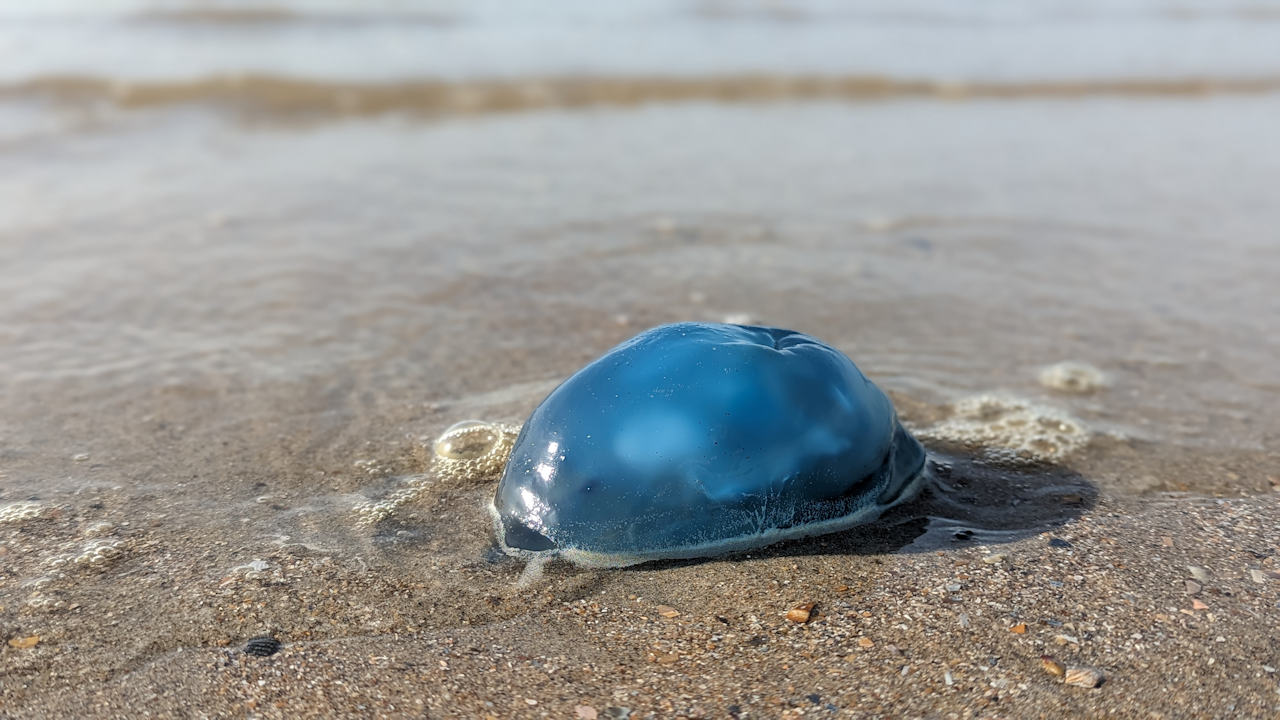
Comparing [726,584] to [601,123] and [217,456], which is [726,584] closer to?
[217,456]

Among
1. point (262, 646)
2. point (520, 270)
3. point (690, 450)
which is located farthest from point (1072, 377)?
point (262, 646)

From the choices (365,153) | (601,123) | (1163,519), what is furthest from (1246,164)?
(365,153)

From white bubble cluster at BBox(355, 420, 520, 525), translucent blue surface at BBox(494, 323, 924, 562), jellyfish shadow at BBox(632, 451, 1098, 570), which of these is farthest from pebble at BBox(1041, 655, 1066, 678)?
white bubble cluster at BBox(355, 420, 520, 525)

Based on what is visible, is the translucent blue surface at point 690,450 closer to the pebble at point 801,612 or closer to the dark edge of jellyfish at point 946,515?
the dark edge of jellyfish at point 946,515

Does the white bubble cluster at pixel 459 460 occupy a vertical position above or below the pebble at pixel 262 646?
above

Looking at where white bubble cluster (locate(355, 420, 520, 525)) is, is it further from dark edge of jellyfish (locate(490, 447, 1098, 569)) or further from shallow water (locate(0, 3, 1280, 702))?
dark edge of jellyfish (locate(490, 447, 1098, 569))

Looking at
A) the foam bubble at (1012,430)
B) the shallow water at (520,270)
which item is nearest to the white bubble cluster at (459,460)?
the shallow water at (520,270)

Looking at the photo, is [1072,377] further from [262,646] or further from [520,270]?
[262,646]
